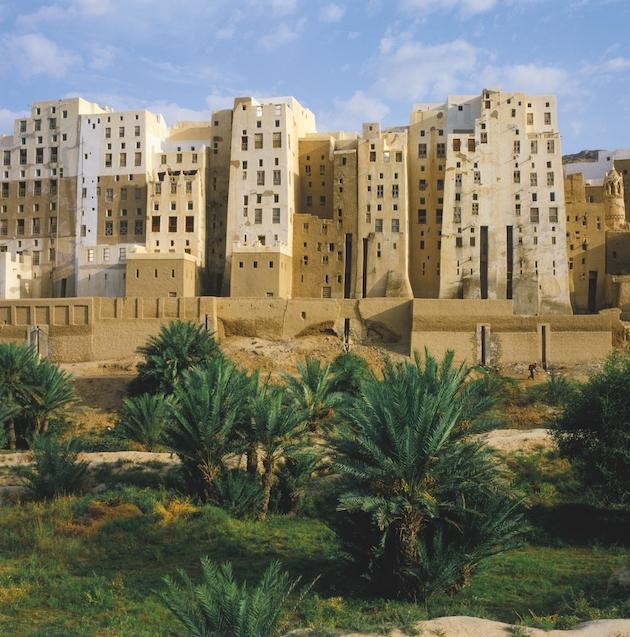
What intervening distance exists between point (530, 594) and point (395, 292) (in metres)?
38.2

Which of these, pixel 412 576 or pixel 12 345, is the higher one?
pixel 12 345

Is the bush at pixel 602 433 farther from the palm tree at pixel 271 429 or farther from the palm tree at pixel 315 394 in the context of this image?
the palm tree at pixel 315 394

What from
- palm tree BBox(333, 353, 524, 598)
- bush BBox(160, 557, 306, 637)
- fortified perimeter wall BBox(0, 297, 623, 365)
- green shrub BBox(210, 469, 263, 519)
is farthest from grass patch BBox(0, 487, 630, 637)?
fortified perimeter wall BBox(0, 297, 623, 365)

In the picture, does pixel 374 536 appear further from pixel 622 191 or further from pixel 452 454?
pixel 622 191

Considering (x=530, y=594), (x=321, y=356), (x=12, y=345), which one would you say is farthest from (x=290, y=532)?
(x=321, y=356)

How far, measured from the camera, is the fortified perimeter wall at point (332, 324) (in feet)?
148

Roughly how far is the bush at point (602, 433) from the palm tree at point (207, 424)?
8484 millimetres

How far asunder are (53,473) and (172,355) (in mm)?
13664

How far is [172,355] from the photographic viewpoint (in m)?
37.5

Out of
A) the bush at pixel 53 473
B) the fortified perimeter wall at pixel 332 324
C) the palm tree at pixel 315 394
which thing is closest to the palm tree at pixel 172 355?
the palm tree at pixel 315 394

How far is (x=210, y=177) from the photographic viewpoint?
2281 inches

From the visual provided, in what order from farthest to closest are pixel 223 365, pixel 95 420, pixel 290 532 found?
1. pixel 95 420
2. pixel 223 365
3. pixel 290 532

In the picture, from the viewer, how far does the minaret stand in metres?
59.3

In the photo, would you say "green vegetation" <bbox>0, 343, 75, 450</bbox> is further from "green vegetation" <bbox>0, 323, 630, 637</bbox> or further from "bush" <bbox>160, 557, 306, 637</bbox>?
"bush" <bbox>160, 557, 306, 637</bbox>
